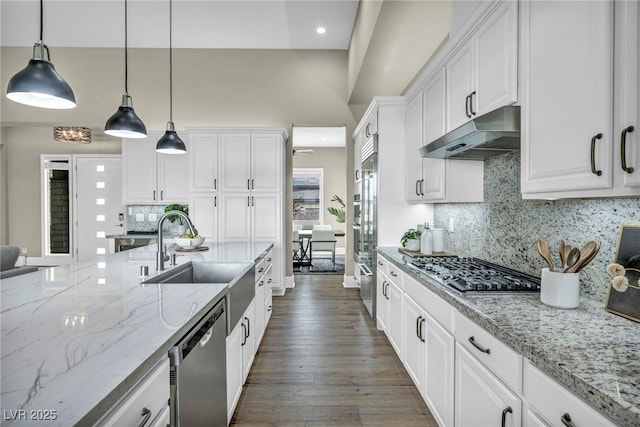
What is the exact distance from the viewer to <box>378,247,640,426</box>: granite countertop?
0.74 metres

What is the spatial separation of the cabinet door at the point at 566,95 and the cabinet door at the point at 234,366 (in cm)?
173

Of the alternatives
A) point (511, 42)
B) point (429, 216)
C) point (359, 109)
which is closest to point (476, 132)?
point (511, 42)

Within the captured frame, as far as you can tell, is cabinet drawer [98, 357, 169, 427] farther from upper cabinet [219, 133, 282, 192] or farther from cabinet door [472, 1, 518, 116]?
upper cabinet [219, 133, 282, 192]

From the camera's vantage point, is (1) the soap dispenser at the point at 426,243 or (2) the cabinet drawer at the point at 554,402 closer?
(2) the cabinet drawer at the point at 554,402

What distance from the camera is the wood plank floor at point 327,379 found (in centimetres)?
202

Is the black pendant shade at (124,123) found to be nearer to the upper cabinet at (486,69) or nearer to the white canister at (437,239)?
the upper cabinet at (486,69)

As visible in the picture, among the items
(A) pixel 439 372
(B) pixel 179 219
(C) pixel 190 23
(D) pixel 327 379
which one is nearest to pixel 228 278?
(D) pixel 327 379

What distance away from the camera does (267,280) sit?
327cm

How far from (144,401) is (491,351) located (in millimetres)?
1191

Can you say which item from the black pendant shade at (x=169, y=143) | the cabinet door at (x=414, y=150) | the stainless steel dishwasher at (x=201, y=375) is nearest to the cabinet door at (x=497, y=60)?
the cabinet door at (x=414, y=150)

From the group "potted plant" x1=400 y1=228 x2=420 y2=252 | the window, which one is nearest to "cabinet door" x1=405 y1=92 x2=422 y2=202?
"potted plant" x1=400 y1=228 x2=420 y2=252

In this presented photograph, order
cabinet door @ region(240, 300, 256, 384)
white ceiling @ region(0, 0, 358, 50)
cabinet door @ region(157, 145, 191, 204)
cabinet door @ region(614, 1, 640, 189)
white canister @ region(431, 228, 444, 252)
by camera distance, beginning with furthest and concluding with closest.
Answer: cabinet door @ region(157, 145, 191, 204) < white ceiling @ region(0, 0, 358, 50) < white canister @ region(431, 228, 444, 252) < cabinet door @ region(240, 300, 256, 384) < cabinet door @ region(614, 1, 640, 189)

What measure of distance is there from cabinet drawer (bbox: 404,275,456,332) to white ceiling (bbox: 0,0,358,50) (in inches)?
142

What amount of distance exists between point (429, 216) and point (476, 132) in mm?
1877
